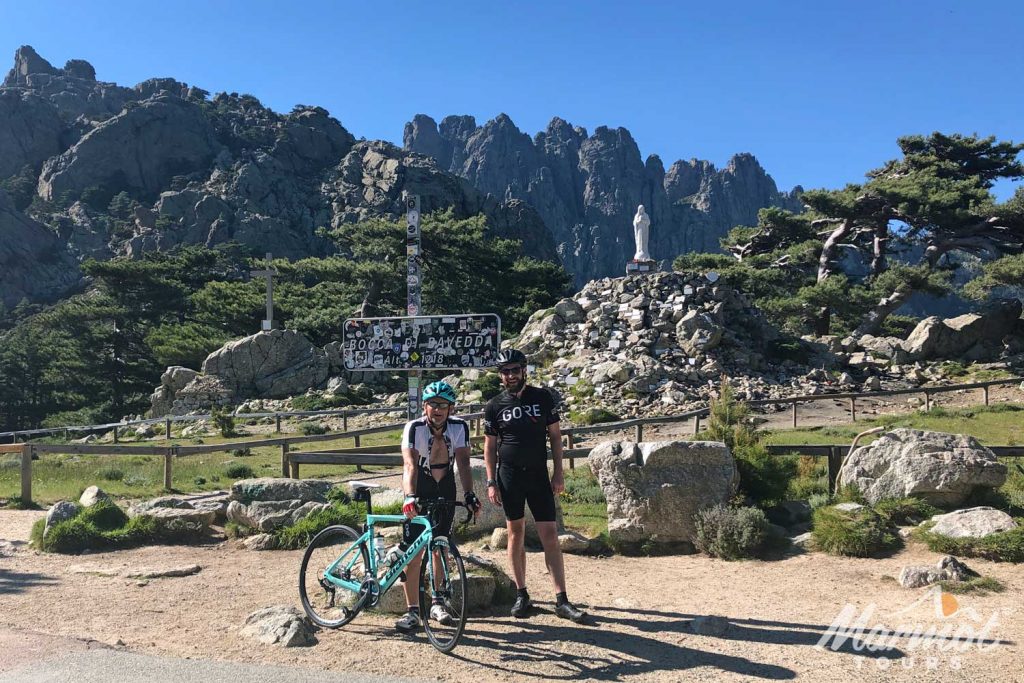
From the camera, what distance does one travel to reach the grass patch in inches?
233

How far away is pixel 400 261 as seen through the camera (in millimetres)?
39406

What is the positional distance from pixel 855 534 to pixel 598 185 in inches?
6170

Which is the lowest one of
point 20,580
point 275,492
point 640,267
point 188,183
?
point 20,580

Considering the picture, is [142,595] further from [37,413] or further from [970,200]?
[37,413]

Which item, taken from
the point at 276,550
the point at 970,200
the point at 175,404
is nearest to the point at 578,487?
the point at 276,550

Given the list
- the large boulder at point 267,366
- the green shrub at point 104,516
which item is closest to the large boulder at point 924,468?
the green shrub at point 104,516

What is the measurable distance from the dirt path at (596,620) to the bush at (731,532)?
0.17 meters

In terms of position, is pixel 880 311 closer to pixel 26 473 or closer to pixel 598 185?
pixel 26 473

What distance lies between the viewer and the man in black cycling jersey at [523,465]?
5523 mm

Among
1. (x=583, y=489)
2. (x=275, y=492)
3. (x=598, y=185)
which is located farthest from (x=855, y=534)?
(x=598, y=185)

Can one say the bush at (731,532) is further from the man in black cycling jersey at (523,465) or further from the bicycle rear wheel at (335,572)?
the bicycle rear wheel at (335,572)

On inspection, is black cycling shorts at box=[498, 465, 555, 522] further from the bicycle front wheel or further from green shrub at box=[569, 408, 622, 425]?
green shrub at box=[569, 408, 622, 425]

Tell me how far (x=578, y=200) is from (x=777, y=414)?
14066 cm

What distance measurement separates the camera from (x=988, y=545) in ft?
22.2
